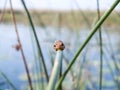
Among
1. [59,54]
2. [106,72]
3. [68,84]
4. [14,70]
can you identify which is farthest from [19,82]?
[59,54]

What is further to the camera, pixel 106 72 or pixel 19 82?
pixel 106 72

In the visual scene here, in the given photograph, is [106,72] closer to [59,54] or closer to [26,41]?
[26,41]

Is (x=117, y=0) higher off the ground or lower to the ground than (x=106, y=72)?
higher

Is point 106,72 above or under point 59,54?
under

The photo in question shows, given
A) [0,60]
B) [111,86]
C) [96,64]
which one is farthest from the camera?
[0,60]

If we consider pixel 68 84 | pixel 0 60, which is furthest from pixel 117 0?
pixel 0 60

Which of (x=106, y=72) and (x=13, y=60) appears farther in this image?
(x=13, y=60)

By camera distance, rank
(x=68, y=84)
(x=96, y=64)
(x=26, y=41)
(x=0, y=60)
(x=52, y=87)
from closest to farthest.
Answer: (x=52, y=87), (x=68, y=84), (x=96, y=64), (x=0, y=60), (x=26, y=41)

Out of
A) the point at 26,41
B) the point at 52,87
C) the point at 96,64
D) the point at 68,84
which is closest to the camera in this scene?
the point at 52,87

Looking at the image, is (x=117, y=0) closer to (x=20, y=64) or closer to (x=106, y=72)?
(x=106, y=72)
